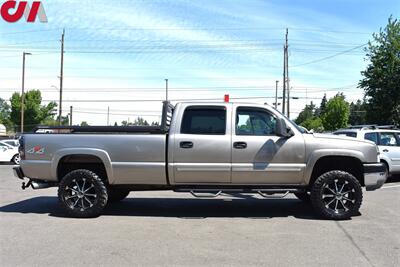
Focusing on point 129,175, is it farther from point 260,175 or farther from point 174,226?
point 260,175

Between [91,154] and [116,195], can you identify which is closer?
[91,154]

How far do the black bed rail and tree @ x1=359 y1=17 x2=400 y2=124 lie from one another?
22039mm

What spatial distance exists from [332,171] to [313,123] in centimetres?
9275

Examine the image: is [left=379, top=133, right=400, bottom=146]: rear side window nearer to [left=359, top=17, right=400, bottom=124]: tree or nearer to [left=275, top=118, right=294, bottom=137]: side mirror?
[left=275, top=118, right=294, bottom=137]: side mirror

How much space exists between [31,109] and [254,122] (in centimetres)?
7001

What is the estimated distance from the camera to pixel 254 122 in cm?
803

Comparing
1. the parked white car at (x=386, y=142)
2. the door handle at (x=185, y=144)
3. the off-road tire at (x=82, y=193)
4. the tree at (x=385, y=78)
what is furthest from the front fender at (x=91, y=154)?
the tree at (x=385, y=78)

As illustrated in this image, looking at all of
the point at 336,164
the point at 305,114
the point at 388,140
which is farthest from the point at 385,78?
the point at 305,114

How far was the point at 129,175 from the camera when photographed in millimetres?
7984

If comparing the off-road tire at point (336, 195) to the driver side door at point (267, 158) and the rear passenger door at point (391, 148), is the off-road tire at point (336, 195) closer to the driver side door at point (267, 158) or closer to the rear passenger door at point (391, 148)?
the driver side door at point (267, 158)

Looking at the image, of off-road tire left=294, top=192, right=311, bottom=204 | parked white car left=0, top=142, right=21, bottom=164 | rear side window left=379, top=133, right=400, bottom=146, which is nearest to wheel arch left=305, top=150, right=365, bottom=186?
off-road tire left=294, top=192, right=311, bottom=204

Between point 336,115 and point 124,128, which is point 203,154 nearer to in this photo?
point 124,128

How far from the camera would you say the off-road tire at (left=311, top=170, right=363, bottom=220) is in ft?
25.7

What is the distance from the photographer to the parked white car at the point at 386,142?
13.8m
